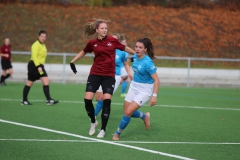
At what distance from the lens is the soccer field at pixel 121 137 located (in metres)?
7.19

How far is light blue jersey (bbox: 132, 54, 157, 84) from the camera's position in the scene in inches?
337

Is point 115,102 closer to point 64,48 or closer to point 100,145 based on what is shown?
point 100,145

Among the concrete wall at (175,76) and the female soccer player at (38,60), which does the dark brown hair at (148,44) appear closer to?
the female soccer player at (38,60)

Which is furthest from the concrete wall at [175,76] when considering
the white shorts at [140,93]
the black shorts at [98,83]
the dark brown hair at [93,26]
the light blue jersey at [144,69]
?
the light blue jersey at [144,69]

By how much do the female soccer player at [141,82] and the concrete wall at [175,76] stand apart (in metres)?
17.6

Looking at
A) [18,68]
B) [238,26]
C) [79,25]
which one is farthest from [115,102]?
[238,26]

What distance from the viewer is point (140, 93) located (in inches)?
344

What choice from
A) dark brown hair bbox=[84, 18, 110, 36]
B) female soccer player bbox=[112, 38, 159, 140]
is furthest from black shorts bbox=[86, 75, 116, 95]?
dark brown hair bbox=[84, 18, 110, 36]

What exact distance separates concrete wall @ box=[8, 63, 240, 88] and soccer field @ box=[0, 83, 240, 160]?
40.5ft

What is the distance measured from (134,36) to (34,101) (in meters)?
23.9

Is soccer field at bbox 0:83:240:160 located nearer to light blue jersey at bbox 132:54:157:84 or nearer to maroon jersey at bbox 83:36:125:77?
light blue jersey at bbox 132:54:157:84

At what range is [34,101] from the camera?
1516 cm

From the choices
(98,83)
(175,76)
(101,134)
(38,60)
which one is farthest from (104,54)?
(175,76)

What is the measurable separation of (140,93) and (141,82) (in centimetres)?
21
